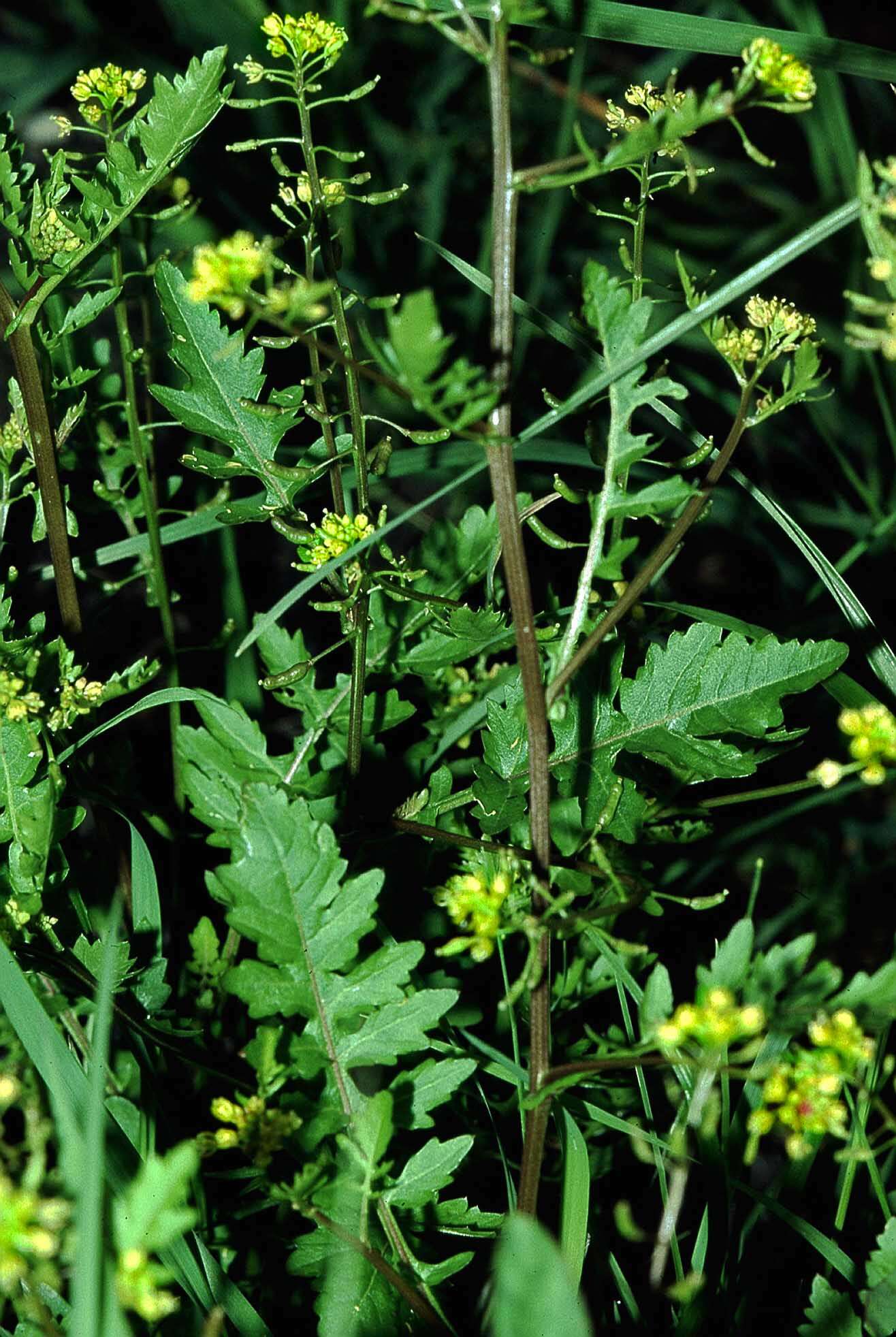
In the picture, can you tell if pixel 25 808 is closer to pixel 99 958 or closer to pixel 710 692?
pixel 99 958

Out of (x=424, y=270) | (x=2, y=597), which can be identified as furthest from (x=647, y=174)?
(x=424, y=270)

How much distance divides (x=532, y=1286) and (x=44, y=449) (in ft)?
3.27

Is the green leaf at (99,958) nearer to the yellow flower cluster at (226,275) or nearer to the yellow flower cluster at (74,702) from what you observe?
the yellow flower cluster at (74,702)

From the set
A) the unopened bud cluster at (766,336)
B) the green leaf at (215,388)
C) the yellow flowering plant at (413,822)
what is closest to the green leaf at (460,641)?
the yellow flowering plant at (413,822)

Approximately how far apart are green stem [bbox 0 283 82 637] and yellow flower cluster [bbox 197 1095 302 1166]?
2.09 ft

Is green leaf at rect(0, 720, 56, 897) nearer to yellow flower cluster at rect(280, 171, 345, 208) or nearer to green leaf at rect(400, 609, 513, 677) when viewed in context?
green leaf at rect(400, 609, 513, 677)

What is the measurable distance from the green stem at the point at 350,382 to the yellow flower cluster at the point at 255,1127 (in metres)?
0.42

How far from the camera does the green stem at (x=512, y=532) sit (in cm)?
86

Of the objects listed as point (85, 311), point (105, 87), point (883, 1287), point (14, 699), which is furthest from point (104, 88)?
point (883, 1287)

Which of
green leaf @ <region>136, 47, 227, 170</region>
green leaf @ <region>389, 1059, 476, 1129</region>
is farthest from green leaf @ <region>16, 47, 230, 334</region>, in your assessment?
green leaf @ <region>389, 1059, 476, 1129</region>

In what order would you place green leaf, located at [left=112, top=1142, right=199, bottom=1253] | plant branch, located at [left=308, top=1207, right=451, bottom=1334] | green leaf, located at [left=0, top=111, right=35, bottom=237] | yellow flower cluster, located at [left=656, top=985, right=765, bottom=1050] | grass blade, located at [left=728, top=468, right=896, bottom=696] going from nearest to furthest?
1. green leaf, located at [left=112, top=1142, right=199, bottom=1253]
2. yellow flower cluster, located at [left=656, top=985, right=765, bottom=1050]
3. plant branch, located at [left=308, top=1207, right=451, bottom=1334]
4. green leaf, located at [left=0, top=111, right=35, bottom=237]
5. grass blade, located at [left=728, top=468, right=896, bottom=696]

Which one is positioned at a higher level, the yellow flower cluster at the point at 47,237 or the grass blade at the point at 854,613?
the yellow flower cluster at the point at 47,237

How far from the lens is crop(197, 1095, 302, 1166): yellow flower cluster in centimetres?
107

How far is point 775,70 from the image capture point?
2.92 ft
